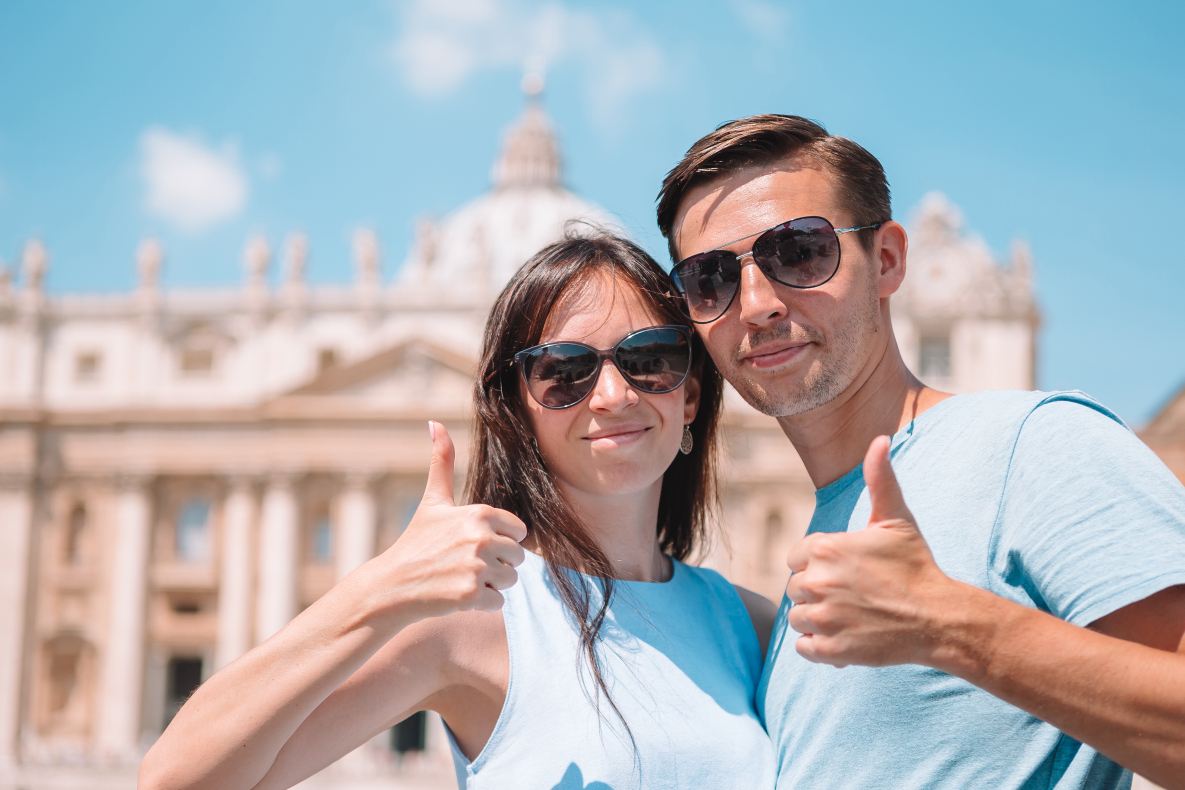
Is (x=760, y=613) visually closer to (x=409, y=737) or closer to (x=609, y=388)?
(x=609, y=388)

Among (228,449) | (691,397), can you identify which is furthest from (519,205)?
(691,397)

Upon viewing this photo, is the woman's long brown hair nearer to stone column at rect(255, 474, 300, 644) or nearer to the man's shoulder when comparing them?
the man's shoulder

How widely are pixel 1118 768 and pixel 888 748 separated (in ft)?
1.40

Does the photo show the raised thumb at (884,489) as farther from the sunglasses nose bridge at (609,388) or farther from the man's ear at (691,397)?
the man's ear at (691,397)

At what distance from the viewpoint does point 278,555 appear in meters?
30.6

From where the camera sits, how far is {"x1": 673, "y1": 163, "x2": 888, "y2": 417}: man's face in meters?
2.55

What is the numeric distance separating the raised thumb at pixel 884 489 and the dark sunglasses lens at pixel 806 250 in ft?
2.68

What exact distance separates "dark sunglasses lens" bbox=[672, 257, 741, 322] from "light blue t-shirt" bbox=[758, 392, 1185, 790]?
0.52m

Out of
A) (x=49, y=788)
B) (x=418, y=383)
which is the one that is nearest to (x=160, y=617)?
(x=49, y=788)

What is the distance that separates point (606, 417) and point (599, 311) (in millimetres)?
274

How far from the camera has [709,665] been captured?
268 centimetres

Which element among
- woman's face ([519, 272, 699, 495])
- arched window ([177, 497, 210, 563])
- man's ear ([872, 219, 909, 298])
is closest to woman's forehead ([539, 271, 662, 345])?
woman's face ([519, 272, 699, 495])

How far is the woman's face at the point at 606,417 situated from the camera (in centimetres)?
272

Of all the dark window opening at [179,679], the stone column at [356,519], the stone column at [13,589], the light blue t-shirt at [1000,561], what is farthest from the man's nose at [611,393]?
the stone column at [13,589]
